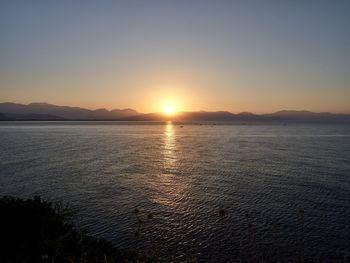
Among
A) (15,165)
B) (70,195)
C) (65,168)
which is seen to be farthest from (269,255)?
(15,165)

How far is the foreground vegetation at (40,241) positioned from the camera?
1101 centimetres

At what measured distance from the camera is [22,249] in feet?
37.3

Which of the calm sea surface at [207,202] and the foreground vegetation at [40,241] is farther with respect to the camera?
the calm sea surface at [207,202]

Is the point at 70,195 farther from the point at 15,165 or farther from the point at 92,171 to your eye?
the point at 15,165

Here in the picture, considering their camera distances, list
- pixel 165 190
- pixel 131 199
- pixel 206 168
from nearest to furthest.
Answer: pixel 131 199
pixel 165 190
pixel 206 168

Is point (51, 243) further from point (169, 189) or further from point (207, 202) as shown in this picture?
point (169, 189)

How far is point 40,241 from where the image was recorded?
39.7ft

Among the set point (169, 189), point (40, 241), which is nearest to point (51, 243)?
point (40, 241)

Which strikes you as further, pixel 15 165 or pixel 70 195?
pixel 15 165

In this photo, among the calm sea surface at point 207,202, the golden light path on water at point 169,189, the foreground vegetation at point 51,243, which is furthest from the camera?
the golden light path on water at point 169,189

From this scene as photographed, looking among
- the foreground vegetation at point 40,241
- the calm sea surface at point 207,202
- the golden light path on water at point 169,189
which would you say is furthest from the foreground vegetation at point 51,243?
the golden light path on water at point 169,189

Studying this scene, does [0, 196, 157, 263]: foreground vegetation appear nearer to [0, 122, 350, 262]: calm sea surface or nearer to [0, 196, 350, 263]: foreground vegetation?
[0, 196, 350, 263]: foreground vegetation

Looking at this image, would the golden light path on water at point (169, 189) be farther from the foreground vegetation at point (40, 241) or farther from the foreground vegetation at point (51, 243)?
the foreground vegetation at point (40, 241)

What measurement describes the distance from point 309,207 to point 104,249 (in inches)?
782
